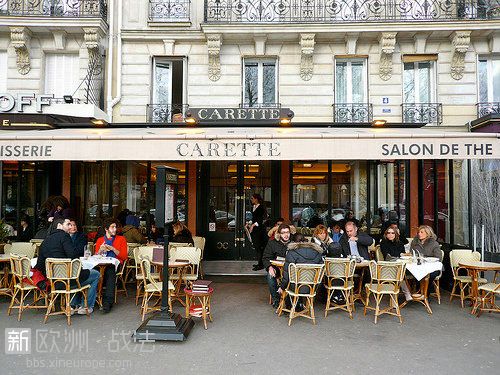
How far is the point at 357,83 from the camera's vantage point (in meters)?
11.1

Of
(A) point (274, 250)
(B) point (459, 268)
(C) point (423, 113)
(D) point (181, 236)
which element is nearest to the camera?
(A) point (274, 250)

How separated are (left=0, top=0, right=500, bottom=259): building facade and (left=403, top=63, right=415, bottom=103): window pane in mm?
41

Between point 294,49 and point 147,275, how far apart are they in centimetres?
787

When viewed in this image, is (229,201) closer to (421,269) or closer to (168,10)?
(421,269)

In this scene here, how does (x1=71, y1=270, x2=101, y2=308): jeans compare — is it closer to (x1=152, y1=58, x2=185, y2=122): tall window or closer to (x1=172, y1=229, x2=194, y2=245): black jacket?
(x1=172, y1=229, x2=194, y2=245): black jacket

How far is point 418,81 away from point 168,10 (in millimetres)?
7569

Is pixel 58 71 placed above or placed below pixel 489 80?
above

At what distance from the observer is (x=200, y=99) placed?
1100cm

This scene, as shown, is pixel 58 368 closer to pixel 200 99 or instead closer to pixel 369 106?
pixel 200 99

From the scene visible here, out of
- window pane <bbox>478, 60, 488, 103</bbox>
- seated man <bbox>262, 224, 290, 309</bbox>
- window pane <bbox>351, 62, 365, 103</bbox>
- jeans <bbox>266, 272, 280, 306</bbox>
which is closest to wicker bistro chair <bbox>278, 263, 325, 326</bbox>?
jeans <bbox>266, 272, 280, 306</bbox>

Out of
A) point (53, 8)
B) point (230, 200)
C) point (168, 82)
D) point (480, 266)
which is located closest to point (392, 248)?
point (480, 266)

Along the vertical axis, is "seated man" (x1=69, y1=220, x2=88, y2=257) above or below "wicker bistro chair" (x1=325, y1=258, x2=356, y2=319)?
above

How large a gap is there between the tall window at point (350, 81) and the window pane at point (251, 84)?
2.36 m

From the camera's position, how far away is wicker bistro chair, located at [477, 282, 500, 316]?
Result: 5.99 meters
